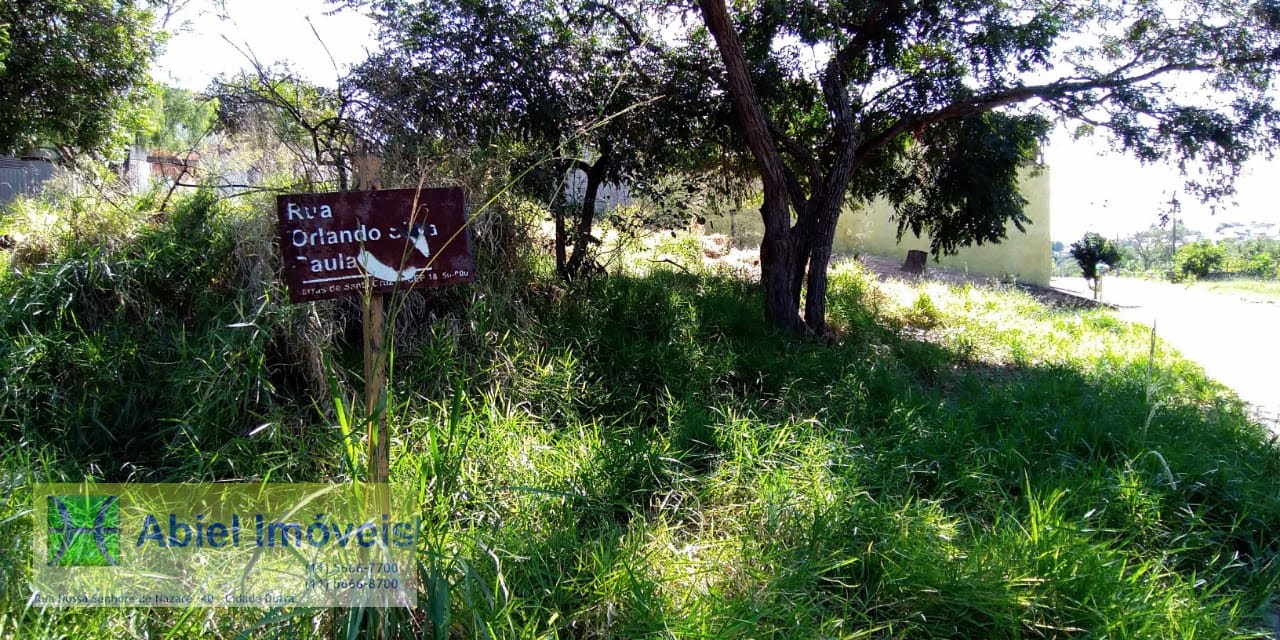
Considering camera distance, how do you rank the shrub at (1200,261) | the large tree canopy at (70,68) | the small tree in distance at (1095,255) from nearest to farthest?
the large tree canopy at (70,68), the small tree in distance at (1095,255), the shrub at (1200,261)

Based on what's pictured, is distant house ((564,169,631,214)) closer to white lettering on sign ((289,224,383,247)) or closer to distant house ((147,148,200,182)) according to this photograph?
distant house ((147,148,200,182))

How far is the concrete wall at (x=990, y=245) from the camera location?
16266 millimetres

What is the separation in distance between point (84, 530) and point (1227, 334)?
12.1 m

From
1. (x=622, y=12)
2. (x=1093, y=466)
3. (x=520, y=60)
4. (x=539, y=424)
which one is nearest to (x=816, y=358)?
(x=1093, y=466)

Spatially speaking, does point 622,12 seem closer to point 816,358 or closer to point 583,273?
point 583,273

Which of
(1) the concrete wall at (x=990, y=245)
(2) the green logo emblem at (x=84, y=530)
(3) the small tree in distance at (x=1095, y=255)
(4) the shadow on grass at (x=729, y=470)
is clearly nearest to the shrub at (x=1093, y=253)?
(3) the small tree in distance at (x=1095, y=255)

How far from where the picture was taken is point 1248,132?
5.57 metres

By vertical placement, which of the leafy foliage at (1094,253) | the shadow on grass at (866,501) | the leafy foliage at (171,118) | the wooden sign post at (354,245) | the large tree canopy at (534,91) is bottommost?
the shadow on grass at (866,501)

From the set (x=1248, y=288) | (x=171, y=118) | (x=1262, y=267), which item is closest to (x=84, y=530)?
(x=1248, y=288)

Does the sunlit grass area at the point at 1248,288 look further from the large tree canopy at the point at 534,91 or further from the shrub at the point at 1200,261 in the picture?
the large tree canopy at the point at 534,91

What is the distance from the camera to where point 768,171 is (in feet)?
19.6

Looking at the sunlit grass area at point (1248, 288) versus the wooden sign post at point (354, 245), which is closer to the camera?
the wooden sign post at point (354, 245)

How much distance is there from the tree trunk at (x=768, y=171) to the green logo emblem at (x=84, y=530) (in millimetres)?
4762

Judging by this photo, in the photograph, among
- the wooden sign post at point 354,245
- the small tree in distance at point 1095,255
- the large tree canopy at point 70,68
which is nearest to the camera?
the wooden sign post at point 354,245
